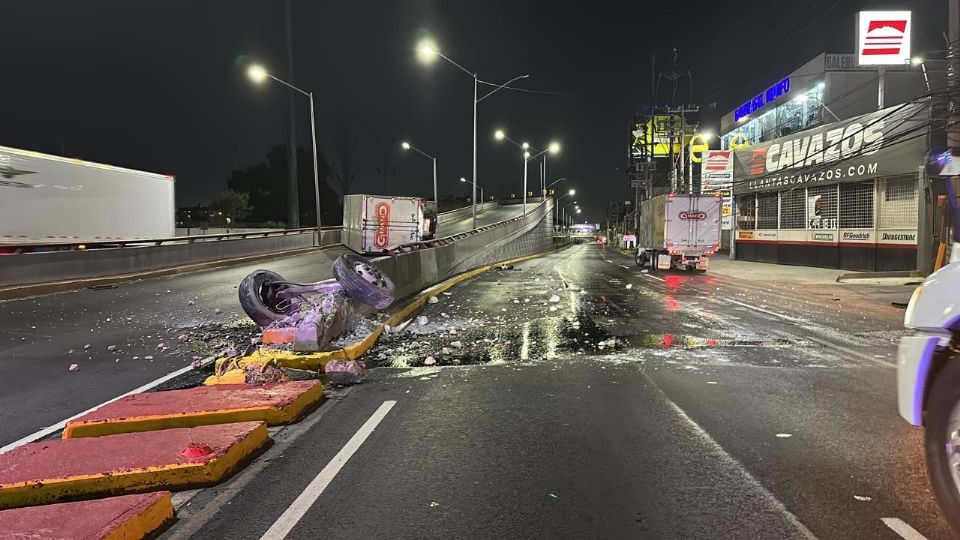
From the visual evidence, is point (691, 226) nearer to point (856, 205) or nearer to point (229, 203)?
point (856, 205)

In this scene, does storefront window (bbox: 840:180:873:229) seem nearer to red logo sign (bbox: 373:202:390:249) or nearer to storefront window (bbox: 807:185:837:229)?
storefront window (bbox: 807:185:837:229)

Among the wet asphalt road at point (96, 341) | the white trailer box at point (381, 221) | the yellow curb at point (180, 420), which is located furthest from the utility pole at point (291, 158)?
the yellow curb at point (180, 420)

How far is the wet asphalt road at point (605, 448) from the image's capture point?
3719 millimetres

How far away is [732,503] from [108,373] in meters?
7.58

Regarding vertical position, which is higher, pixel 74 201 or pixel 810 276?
pixel 74 201

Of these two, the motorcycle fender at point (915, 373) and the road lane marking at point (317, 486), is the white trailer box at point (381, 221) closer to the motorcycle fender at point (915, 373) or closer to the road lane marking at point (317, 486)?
the road lane marking at point (317, 486)

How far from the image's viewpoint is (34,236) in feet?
57.0

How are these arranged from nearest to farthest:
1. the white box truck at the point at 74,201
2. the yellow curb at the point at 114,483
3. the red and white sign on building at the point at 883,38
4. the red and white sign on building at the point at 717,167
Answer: the yellow curb at the point at 114,483, the white box truck at the point at 74,201, the red and white sign on building at the point at 883,38, the red and white sign on building at the point at 717,167

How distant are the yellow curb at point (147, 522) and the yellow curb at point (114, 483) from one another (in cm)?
42

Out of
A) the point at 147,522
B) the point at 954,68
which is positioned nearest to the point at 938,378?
the point at 147,522

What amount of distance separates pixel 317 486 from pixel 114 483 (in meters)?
1.35

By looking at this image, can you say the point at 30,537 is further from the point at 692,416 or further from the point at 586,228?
the point at 586,228

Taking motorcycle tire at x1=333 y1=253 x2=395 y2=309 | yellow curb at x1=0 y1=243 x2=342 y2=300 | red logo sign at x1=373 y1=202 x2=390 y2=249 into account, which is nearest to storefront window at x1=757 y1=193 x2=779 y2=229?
red logo sign at x1=373 y1=202 x2=390 y2=249

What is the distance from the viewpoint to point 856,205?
2672cm
